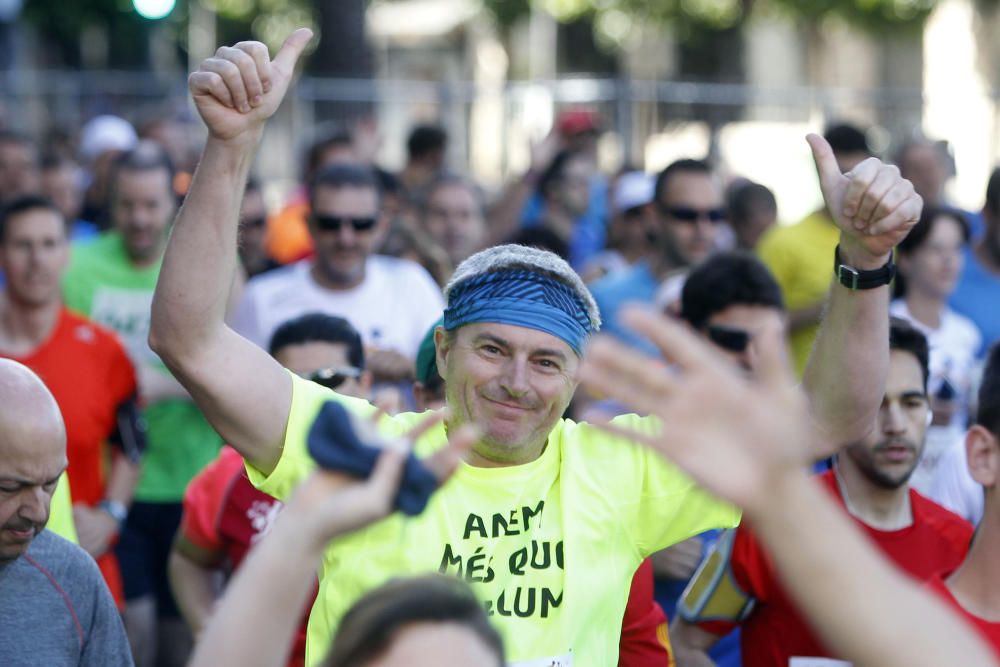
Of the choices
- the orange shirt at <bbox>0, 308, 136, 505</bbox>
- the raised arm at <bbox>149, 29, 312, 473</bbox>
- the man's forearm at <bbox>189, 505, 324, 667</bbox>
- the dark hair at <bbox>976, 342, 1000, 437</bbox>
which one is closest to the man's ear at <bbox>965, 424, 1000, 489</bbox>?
the dark hair at <bbox>976, 342, 1000, 437</bbox>

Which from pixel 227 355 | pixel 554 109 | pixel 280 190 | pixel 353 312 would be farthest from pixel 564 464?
pixel 280 190

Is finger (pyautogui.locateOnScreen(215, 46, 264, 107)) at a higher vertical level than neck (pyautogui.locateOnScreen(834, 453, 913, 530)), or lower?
higher

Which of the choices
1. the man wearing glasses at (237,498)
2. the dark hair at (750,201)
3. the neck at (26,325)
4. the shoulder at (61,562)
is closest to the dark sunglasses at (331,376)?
the man wearing glasses at (237,498)

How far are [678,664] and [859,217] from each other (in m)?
1.62

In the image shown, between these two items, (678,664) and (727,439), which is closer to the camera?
(727,439)

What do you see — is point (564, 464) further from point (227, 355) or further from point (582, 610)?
point (227, 355)

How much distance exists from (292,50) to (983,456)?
6.24 feet

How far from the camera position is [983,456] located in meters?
3.67

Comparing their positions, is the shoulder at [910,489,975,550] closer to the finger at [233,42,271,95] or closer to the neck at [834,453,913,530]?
the neck at [834,453,913,530]

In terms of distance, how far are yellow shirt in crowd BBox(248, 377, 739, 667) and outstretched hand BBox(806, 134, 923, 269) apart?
0.59 meters

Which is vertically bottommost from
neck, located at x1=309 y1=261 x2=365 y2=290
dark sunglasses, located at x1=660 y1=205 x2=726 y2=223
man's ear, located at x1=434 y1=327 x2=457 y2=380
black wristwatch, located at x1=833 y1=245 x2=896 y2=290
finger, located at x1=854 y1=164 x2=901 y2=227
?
neck, located at x1=309 y1=261 x2=365 y2=290

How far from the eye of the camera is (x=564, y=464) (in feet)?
10.7

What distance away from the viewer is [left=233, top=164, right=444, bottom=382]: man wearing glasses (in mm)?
6527

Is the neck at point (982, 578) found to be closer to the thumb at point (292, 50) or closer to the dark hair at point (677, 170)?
the thumb at point (292, 50)
